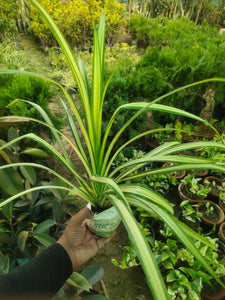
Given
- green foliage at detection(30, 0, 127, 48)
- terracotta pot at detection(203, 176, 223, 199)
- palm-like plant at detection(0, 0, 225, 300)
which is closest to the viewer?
palm-like plant at detection(0, 0, 225, 300)

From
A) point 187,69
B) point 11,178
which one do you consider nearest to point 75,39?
point 187,69

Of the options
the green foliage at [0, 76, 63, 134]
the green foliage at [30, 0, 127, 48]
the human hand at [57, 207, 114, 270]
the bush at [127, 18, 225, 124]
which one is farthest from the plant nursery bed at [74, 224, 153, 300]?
the green foliage at [30, 0, 127, 48]

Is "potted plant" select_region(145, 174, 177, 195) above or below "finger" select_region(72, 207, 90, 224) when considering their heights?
below

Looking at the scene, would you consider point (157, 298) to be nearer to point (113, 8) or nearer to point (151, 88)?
point (151, 88)

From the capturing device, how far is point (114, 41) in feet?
17.1

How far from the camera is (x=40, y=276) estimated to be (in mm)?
710

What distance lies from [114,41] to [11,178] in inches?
199

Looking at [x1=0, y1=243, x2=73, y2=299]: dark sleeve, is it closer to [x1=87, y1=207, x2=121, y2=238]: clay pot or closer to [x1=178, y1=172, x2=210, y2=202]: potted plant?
[x1=87, y1=207, x2=121, y2=238]: clay pot

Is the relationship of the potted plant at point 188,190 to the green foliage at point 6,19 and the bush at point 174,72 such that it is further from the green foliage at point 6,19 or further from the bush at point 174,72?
the green foliage at point 6,19

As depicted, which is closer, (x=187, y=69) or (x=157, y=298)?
(x=157, y=298)

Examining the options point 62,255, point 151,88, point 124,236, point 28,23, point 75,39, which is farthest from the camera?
point 28,23

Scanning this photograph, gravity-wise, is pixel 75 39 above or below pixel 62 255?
above

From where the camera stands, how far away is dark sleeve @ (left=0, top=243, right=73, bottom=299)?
0.63m

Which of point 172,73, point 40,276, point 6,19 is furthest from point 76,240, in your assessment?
point 6,19
